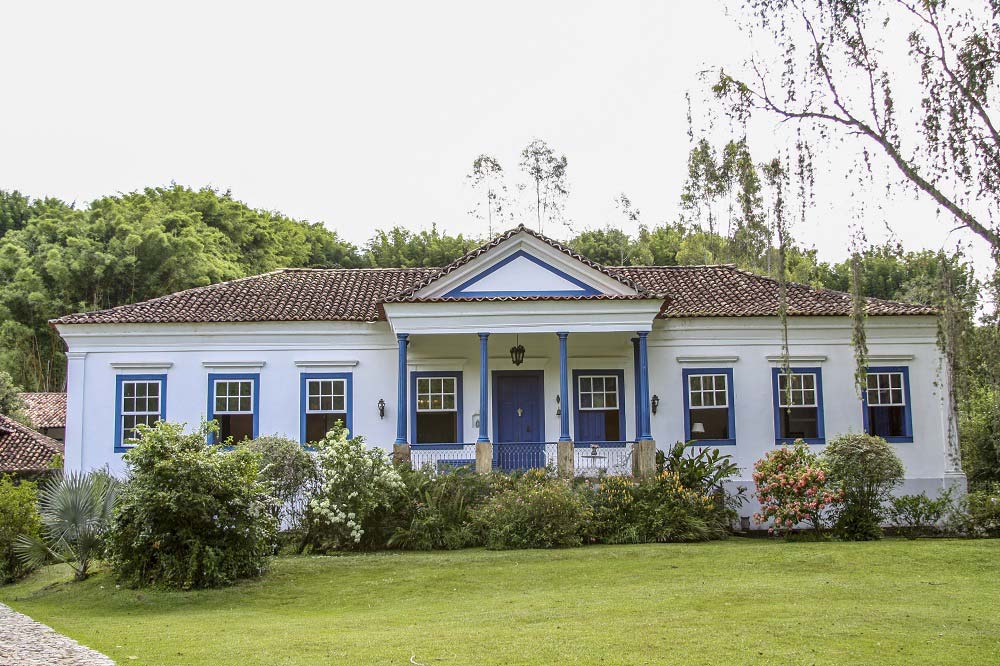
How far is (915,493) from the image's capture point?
20406mm

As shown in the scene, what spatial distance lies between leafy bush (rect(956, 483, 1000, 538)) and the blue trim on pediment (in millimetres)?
8032

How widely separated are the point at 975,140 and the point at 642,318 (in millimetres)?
9012

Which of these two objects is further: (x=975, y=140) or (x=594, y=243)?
(x=594, y=243)

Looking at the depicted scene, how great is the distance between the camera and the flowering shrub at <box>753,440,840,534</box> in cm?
1695

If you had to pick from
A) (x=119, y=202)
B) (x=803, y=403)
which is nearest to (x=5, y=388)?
(x=119, y=202)

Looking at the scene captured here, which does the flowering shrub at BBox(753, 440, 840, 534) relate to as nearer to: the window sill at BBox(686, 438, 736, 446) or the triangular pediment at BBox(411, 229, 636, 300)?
the window sill at BBox(686, 438, 736, 446)

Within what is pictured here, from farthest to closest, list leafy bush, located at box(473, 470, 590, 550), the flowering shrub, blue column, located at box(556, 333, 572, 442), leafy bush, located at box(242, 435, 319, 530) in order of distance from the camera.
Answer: blue column, located at box(556, 333, 572, 442)
leafy bush, located at box(242, 435, 319, 530)
the flowering shrub
leafy bush, located at box(473, 470, 590, 550)

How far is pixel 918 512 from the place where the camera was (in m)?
17.6

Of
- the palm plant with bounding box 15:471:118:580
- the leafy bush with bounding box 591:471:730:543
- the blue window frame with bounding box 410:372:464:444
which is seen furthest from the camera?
the blue window frame with bounding box 410:372:464:444

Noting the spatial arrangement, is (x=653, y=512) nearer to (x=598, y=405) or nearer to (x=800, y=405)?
(x=598, y=405)

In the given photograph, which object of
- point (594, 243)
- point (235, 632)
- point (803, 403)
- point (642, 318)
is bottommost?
point (235, 632)

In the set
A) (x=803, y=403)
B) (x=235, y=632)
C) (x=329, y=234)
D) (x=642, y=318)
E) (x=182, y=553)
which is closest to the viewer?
(x=235, y=632)

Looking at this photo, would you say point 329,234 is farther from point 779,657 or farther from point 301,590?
point 779,657

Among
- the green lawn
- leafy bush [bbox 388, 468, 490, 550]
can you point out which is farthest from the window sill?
leafy bush [bbox 388, 468, 490, 550]
